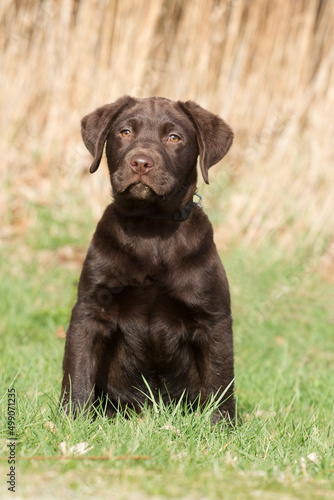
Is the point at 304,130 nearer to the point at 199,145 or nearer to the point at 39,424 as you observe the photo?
the point at 199,145

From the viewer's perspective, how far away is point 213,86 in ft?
22.9

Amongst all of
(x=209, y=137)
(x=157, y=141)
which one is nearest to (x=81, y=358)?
(x=157, y=141)

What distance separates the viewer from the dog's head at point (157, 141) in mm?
3076

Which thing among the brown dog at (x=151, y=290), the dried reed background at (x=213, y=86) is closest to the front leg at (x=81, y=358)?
the brown dog at (x=151, y=290)

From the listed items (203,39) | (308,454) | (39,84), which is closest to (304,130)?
(203,39)

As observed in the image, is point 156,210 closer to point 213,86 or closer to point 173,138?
point 173,138

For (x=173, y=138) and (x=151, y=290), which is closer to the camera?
(x=151, y=290)

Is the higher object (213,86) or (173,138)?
(213,86)

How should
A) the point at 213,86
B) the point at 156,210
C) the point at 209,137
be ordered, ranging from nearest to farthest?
the point at 156,210, the point at 209,137, the point at 213,86

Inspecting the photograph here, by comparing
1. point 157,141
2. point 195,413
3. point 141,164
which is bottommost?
point 195,413

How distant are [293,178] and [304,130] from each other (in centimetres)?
55

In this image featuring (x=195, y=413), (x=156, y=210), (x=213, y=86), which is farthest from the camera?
(x=213, y=86)

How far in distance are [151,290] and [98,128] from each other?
0.88 m

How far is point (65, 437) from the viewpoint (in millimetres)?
2467
